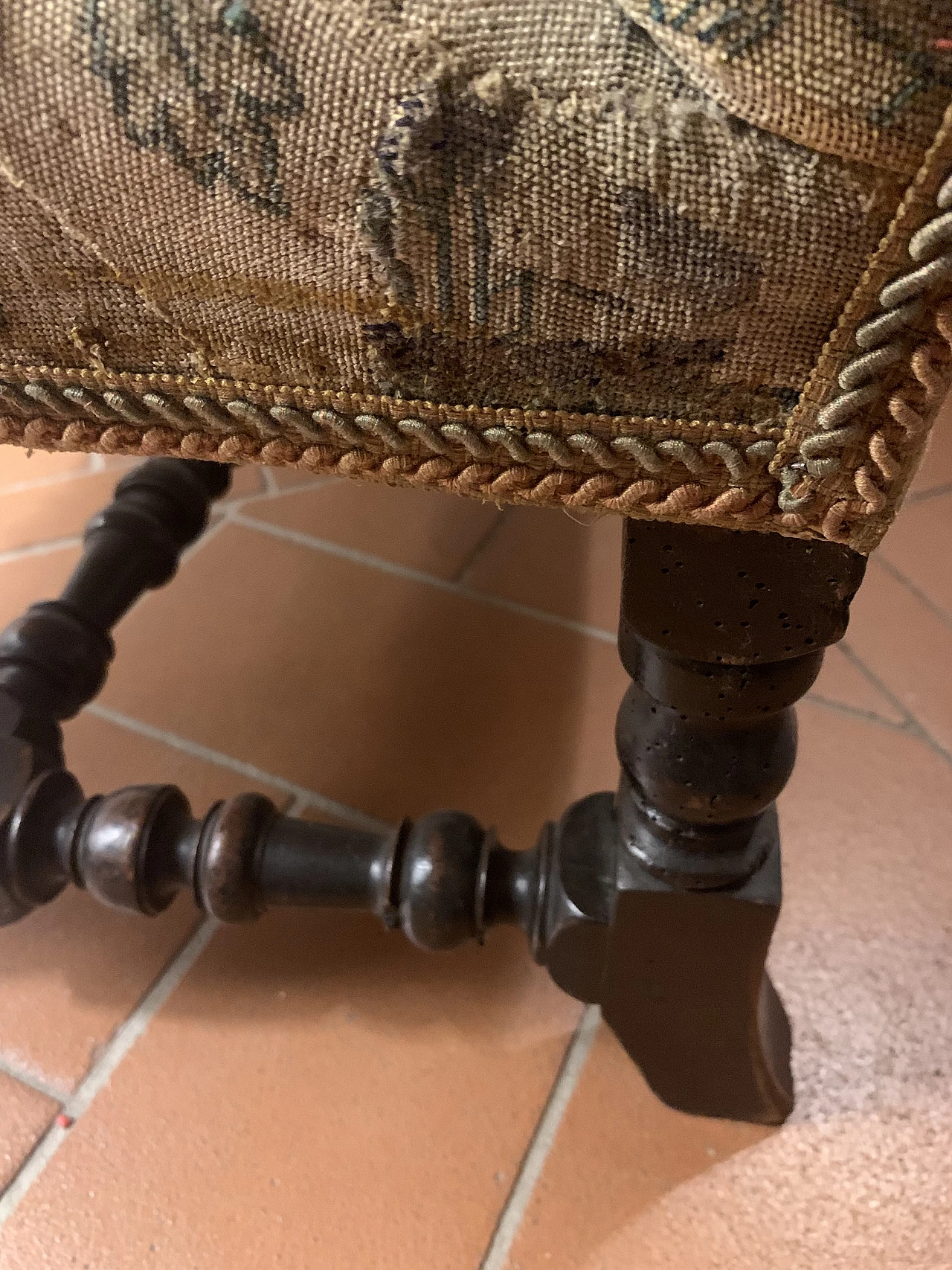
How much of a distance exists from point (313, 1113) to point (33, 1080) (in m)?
0.16

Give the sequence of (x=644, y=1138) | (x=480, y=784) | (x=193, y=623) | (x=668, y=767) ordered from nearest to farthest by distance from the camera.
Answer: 1. (x=668, y=767)
2. (x=644, y=1138)
3. (x=480, y=784)
4. (x=193, y=623)

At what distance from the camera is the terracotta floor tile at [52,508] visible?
0.91 m

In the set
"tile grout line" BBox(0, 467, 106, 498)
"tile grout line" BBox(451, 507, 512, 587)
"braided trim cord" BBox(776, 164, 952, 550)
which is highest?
"braided trim cord" BBox(776, 164, 952, 550)

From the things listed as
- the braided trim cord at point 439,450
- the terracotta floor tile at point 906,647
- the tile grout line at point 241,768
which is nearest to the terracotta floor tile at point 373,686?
the tile grout line at point 241,768

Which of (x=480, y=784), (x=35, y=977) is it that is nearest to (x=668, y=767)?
(x=480, y=784)

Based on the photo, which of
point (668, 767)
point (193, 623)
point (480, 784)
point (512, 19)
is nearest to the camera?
point (512, 19)

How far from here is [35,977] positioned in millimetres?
566

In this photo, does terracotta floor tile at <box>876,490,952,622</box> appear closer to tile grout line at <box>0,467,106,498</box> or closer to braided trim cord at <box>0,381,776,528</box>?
braided trim cord at <box>0,381,776,528</box>

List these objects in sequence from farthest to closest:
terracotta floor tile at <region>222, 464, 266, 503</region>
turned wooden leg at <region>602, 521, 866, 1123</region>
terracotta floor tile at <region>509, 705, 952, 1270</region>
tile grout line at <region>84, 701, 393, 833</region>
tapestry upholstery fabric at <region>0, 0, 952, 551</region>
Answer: terracotta floor tile at <region>222, 464, 266, 503</region> → tile grout line at <region>84, 701, 393, 833</region> → terracotta floor tile at <region>509, 705, 952, 1270</region> → turned wooden leg at <region>602, 521, 866, 1123</region> → tapestry upholstery fabric at <region>0, 0, 952, 551</region>

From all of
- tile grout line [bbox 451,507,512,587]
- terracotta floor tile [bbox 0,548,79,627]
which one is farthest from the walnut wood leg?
tile grout line [bbox 451,507,512,587]

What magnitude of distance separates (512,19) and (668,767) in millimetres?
266

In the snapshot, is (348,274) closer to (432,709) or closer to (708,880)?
(708,880)

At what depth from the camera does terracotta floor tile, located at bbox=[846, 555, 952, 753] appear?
733 millimetres

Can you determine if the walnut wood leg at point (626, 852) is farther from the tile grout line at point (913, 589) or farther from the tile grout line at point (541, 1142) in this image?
the tile grout line at point (913, 589)
